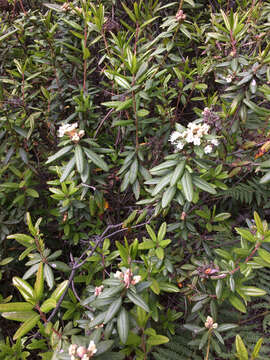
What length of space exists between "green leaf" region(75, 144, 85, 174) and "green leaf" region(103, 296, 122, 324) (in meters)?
0.73

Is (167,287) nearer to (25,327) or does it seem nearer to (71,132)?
(25,327)

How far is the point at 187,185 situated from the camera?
4.52 ft

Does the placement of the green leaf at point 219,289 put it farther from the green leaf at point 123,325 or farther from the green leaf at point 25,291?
the green leaf at point 25,291

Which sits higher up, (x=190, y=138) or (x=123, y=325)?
(x=190, y=138)

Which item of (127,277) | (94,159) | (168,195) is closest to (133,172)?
(94,159)

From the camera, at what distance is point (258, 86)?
5.37 feet

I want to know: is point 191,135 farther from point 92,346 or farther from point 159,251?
point 92,346

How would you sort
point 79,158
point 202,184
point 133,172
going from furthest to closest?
point 133,172, point 79,158, point 202,184

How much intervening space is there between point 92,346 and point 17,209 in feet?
4.66

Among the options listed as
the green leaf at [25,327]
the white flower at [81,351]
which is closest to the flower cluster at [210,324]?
the white flower at [81,351]

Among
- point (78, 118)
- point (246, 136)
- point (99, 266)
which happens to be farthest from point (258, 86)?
point (99, 266)

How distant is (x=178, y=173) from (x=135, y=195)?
0.54 metres

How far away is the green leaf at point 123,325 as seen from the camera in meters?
1.10

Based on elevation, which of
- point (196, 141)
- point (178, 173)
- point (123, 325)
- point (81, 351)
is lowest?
point (123, 325)
